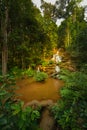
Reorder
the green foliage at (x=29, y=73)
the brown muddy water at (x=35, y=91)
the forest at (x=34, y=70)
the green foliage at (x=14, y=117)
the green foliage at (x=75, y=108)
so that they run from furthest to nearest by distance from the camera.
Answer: the green foliage at (x=29, y=73), the brown muddy water at (x=35, y=91), the green foliage at (x=75, y=108), the forest at (x=34, y=70), the green foliage at (x=14, y=117)

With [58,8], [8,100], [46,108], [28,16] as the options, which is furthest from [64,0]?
[8,100]

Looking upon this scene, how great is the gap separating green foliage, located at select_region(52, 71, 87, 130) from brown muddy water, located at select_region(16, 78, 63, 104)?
238 centimetres

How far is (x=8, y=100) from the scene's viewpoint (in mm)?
1798

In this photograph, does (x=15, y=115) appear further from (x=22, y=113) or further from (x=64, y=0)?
(x=64, y=0)

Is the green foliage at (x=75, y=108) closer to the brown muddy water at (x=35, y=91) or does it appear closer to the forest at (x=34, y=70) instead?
the forest at (x=34, y=70)

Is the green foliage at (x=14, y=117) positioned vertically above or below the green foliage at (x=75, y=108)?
above

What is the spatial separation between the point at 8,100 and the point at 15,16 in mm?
9711

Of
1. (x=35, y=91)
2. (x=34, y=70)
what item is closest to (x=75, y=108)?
(x=35, y=91)

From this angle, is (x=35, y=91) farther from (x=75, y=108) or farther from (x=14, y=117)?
(x=14, y=117)

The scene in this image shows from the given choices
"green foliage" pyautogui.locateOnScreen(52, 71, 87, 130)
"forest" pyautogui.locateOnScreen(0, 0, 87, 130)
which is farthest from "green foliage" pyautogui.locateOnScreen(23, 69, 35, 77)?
"green foliage" pyautogui.locateOnScreen(52, 71, 87, 130)

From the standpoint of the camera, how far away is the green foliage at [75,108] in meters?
3.50

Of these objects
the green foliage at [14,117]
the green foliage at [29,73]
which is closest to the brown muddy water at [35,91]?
the green foliage at [29,73]

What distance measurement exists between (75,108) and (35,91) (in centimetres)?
525

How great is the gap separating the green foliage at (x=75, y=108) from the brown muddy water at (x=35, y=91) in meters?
2.38
